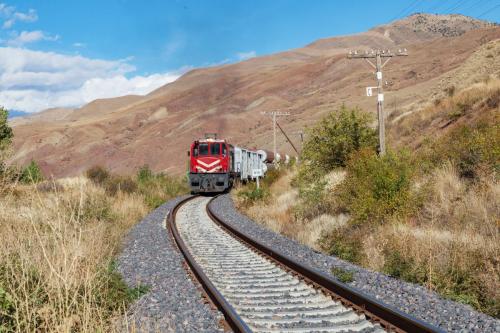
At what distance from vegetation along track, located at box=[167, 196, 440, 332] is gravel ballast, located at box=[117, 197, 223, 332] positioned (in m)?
0.22

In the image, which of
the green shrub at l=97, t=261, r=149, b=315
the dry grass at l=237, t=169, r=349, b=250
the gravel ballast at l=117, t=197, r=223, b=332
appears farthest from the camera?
the dry grass at l=237, t=169, r=349, b=250

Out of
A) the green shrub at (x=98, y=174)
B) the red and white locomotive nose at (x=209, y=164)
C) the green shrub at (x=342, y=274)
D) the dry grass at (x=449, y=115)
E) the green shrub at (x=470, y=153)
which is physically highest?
the dry grass at (x=449, y=115)

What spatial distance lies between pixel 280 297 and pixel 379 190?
645 centimetres

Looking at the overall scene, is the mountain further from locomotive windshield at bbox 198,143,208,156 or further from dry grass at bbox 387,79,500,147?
locomotive windshield at bbox 198,143,208,156

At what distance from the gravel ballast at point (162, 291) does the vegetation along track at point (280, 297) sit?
222 mm

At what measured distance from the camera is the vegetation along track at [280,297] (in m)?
5.66

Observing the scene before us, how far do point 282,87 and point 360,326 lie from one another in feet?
423

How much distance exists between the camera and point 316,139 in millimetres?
22250

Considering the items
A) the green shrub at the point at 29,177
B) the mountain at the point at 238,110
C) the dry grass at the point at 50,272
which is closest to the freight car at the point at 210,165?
A: the green shrub at the point at 29,177

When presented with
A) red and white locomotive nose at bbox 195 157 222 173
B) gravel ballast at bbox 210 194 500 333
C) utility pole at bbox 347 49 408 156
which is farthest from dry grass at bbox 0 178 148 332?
red and white locomotive nose at bbox 195 157 222 173

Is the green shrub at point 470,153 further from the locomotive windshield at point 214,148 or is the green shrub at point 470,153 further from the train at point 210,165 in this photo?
the locomotive windshield at point 214,148

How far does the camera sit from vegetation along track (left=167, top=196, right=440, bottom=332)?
18.6 feet

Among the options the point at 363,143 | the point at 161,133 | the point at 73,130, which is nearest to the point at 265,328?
the point at 363,143

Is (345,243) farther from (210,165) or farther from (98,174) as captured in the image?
(98,174)
